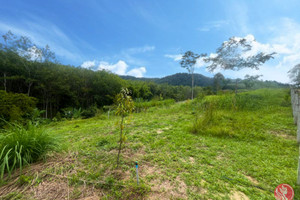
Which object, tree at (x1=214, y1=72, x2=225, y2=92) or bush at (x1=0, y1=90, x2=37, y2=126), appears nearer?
bush at (x1=0, y1=90, x2=37, y2=126)

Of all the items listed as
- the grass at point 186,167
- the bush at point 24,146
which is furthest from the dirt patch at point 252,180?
the bush at point 24,146

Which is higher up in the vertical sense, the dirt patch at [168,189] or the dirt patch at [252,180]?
the dirt patch at [168,189]

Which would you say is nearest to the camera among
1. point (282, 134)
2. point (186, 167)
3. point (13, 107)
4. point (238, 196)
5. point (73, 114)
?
point (238, 196)

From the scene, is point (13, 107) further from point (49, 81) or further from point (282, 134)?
point (282, 134)

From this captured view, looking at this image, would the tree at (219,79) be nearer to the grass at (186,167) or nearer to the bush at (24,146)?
the grass at (186,167)

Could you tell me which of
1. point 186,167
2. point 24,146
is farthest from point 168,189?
point 24,146

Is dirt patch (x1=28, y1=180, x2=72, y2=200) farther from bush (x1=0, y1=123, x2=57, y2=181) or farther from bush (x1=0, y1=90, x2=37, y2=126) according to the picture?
bush (x1=0, y1=90, x2=37, y2=126)

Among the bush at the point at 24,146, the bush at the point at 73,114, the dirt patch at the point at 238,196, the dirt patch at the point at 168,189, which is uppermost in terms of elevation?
the bush at the point at 24,146

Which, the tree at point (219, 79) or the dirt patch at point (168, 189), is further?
the tree at point (219, 79)

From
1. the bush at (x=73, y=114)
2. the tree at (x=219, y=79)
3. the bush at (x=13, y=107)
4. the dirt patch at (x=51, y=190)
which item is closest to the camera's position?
the dirt patch at (x=51, y=190)

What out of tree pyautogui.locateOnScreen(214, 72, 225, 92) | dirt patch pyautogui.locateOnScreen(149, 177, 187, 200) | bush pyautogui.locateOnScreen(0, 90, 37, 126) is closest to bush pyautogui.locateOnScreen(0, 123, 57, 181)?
dirt patch pyautogui.locateOnScreen(149, 177, 187, 200)

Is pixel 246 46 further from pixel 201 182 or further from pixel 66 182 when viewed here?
pixel 66 182

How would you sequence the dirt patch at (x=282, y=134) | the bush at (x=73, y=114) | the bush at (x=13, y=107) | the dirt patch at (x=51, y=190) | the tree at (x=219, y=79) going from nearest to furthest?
the dirt patch at (x=51, y=190) → the dirt patch at (x=282, y=134) → the bush at (x=13, y=107) → the bush at (x=73, y=114) → the tree at (x=219, y=79)

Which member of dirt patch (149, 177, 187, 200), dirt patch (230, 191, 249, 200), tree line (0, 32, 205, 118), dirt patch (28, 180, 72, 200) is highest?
tree line (0, 32, 205, 118)
